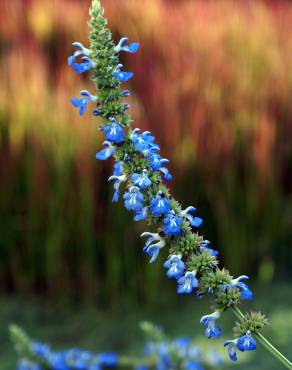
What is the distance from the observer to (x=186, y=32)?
4363 millimetres

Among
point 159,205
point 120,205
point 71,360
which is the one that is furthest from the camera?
point 120,205

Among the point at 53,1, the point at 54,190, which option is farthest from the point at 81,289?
the point at 53,1

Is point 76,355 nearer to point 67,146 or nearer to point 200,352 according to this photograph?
point 200,352

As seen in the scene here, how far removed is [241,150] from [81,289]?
935 mm

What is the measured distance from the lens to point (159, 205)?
1.19m

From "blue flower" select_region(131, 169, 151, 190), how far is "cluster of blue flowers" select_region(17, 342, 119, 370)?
1768mm

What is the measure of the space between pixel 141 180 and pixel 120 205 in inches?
94.1

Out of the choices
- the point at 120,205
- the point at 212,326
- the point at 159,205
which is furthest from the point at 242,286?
the point at 120,205

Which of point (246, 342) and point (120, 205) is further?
point (120, 205)

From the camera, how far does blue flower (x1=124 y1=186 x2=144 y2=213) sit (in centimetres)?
120

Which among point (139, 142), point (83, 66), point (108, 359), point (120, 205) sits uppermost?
point (120, 205)

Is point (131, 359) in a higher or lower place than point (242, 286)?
higher

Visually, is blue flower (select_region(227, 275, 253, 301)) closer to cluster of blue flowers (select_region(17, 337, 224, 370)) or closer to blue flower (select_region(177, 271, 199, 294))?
blue flower (select_region(177, 271, 199, 294))

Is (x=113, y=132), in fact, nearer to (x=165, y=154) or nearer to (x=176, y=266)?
(x=176, y=266)
